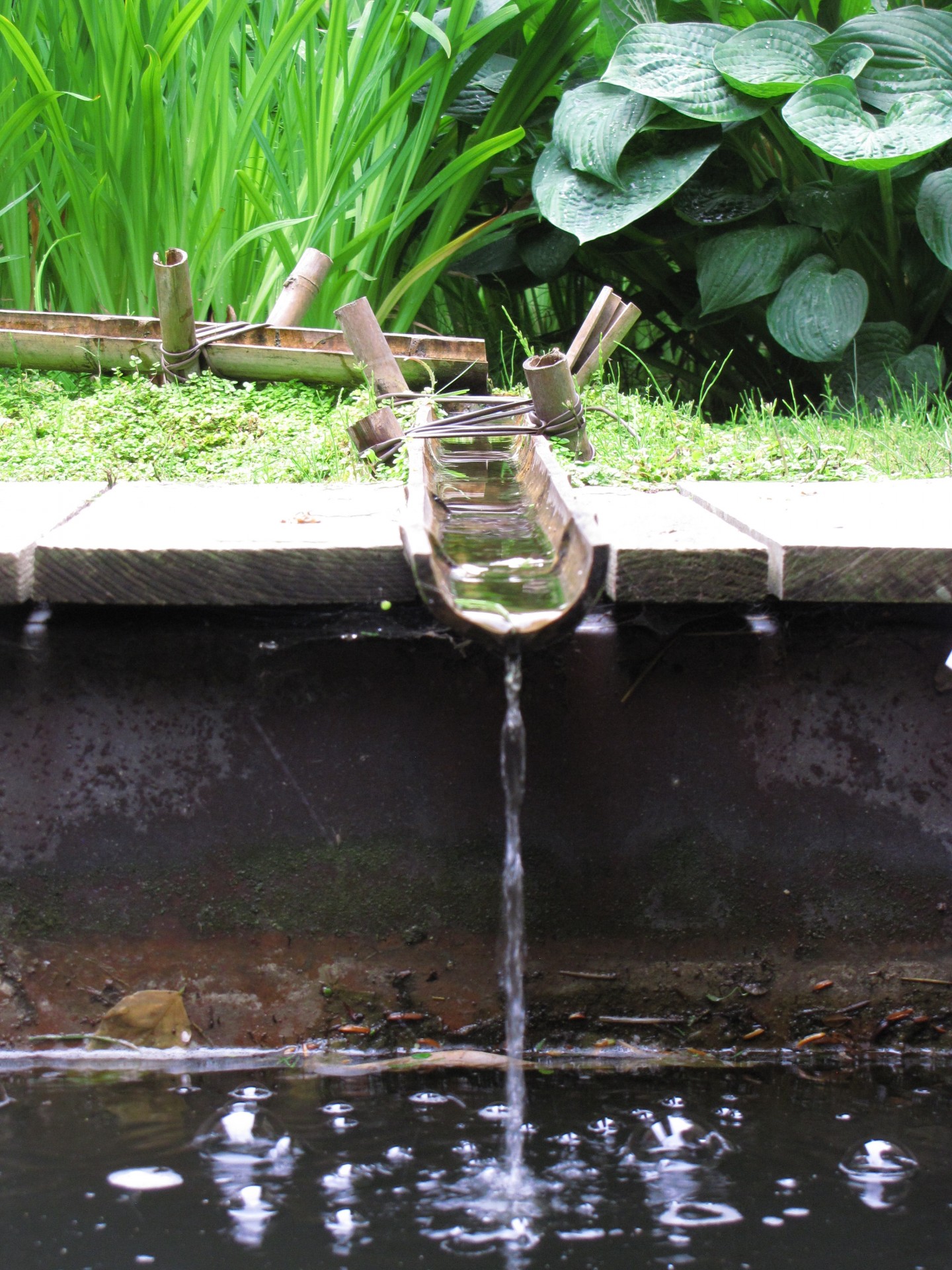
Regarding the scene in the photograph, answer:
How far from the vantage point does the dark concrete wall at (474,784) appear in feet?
5.08

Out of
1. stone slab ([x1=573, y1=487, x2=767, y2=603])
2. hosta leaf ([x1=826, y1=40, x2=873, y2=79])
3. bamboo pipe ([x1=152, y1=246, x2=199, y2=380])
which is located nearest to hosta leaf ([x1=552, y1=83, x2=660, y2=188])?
hosta leaf ([x1=826, y1=40, x2=873, y2=79])

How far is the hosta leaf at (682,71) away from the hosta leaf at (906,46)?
36cm

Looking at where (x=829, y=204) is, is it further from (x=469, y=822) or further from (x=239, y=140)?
(x=469, y=822)

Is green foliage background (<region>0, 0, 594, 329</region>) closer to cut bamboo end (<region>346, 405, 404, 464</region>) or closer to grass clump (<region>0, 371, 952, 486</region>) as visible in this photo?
grass clump (<region>0, 371, 952, 486</region>)

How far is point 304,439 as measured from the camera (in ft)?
8.57

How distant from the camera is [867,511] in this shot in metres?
1.72

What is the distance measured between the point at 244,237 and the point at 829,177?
2209 millimetres

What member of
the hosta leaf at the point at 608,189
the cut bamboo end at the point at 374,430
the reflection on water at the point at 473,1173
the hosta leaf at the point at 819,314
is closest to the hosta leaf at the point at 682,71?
the hosta leaf at the point at 608,189

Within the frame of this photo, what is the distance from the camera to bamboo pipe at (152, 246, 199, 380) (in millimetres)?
2695

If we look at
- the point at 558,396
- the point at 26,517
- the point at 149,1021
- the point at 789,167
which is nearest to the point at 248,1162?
the point at 149,1021

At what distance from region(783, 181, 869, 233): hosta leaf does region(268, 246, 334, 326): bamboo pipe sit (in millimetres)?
1750

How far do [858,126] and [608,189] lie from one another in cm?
80

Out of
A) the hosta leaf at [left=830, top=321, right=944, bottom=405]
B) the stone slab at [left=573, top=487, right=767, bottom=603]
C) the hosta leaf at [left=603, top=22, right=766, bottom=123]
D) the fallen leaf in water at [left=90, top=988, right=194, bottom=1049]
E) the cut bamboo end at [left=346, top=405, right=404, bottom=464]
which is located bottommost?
the fallen leaf in water at [left=90, top=988, right=194, bottom=1049]

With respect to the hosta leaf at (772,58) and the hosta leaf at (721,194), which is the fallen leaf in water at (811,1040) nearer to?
the hosta leaf at (772,58)
